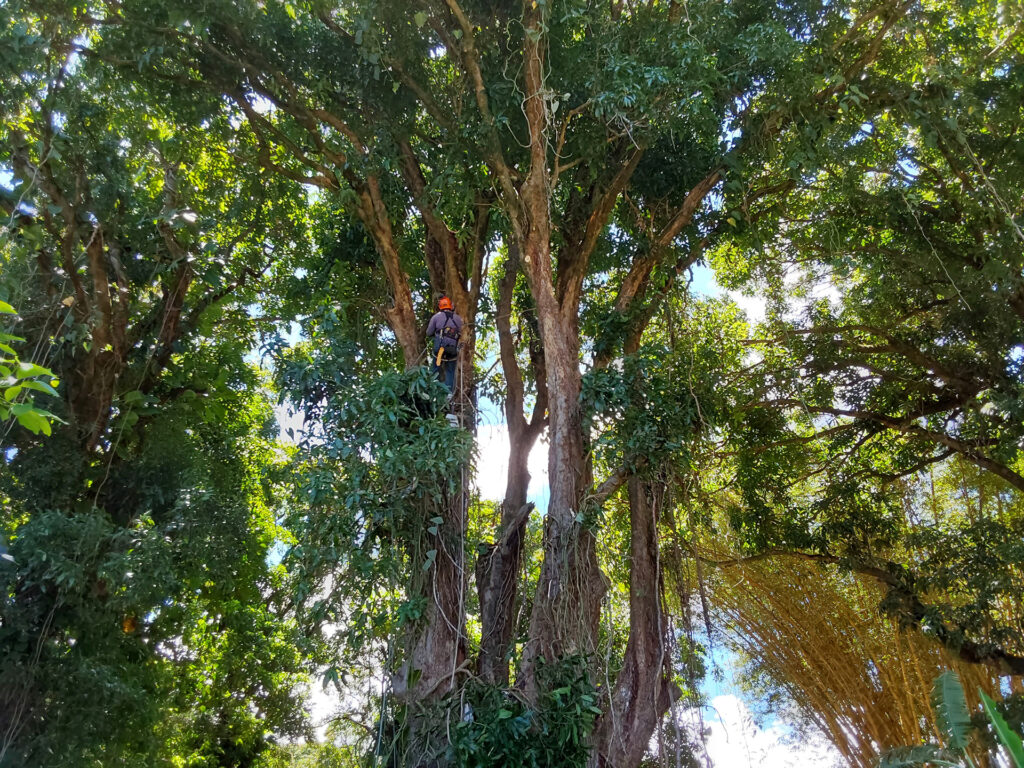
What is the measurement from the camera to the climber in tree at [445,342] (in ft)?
18.2

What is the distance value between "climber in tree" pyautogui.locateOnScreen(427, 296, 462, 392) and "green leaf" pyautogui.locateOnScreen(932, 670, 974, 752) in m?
3.42

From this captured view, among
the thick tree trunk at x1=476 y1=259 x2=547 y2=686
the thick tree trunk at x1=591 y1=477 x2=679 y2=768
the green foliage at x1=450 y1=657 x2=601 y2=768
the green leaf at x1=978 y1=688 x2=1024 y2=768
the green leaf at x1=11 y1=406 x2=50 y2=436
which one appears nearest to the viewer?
the green leaf at x1=11 y1=406 x2=50 y2=436

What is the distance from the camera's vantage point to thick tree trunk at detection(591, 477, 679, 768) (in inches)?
190

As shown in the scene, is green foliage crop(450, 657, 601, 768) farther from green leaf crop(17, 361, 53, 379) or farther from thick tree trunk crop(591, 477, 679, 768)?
green leaf crop(17, 361, 53, 379)

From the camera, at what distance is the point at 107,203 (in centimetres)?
611

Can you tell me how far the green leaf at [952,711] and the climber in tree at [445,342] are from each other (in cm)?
342

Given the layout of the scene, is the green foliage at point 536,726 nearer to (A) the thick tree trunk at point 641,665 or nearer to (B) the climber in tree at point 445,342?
(A) the thick tree trunk at point 641,665

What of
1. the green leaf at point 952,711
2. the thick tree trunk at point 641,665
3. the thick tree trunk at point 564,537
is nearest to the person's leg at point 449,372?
the thick tree trunk at point 564,537

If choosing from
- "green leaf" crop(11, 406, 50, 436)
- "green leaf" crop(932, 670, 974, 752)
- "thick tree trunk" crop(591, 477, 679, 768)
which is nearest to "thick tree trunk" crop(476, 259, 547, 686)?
"thick tree trunk" crop(591, 477, 679, 768)

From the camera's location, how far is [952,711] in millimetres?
3791

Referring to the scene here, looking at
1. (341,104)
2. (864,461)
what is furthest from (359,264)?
(864,461)

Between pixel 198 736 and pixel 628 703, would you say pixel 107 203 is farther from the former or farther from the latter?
pixel 198 736

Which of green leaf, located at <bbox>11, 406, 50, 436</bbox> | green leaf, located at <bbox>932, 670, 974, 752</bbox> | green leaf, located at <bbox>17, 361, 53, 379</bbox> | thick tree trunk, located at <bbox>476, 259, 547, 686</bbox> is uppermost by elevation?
thick tree trunk, located at <bbox>476, 259, 547, 686</bbox>

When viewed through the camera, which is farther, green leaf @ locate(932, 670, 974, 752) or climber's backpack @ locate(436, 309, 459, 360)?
climber's backpack @ locate(436, 309, 459, 360)
